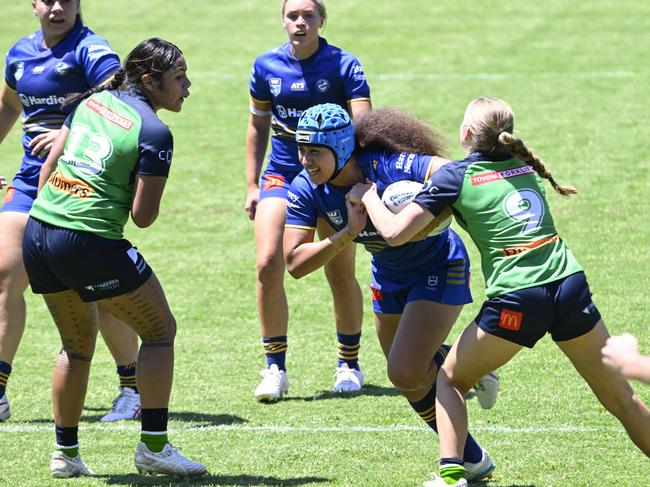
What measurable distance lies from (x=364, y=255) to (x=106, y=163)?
19.4 ft

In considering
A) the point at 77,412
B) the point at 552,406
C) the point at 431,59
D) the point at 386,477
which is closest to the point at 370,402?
the point at 552,406

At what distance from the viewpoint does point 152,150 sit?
5.52 metres

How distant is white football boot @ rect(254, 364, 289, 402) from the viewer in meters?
7.57

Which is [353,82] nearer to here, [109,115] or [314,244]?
[314,244]

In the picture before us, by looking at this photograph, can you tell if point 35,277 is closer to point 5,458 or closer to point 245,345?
point 5,458

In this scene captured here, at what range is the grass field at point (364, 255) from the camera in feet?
20.4

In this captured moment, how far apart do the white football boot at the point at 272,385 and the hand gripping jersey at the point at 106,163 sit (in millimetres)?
2209

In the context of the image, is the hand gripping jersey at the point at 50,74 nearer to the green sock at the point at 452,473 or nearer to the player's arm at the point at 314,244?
the player's arm at the point at 314,244

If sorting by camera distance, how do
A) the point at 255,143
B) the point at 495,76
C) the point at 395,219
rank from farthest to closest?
the point at 495,76
the point at 255,143
the point at 395,219

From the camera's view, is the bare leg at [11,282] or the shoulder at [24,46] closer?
the bare leg at [11,282]

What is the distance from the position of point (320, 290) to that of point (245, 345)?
1.61 m

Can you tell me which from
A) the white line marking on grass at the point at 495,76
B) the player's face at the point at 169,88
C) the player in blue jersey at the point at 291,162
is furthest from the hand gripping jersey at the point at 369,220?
the white line marking on grass at the point at 495,76

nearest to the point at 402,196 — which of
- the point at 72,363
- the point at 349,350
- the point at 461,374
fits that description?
the point at 461,374

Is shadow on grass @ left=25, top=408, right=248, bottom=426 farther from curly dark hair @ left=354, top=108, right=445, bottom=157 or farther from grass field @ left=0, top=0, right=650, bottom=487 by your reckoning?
curly dark hair @ left=354, top=108, right=445, bottom=157
